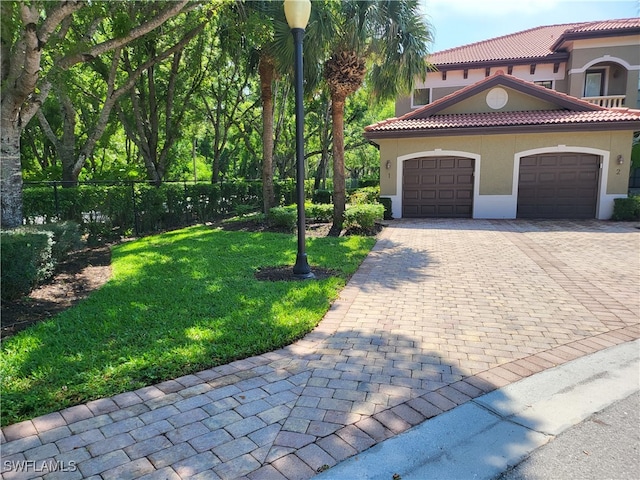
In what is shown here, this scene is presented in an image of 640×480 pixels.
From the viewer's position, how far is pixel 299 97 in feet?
22.3

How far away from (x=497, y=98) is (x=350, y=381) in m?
16.4

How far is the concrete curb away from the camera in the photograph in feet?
8.63

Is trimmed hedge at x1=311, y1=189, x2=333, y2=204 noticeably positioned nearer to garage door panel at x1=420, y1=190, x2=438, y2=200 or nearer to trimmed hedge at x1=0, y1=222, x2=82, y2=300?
garage door panel at x1=420, y1=190, x2=438, y2=200

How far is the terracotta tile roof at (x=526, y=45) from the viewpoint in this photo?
782 inches

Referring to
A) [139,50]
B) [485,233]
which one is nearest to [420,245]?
[485,233]

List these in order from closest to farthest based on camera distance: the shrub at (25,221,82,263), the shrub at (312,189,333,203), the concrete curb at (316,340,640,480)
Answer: the concrete curb at (316,340,640,480)
the shrub at (25,221,82,263)
the shrub at (312,189,333,203)

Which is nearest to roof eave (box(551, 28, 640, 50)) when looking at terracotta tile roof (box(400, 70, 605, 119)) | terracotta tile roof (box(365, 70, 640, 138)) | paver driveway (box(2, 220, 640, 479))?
terracotta tile roof (box(400, 70, 605, 119))

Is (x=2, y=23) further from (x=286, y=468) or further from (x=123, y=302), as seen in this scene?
(x=286, y=468)

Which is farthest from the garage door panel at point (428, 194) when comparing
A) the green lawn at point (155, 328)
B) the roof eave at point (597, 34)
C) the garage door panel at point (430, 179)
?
the roof eave at point (597, 34)

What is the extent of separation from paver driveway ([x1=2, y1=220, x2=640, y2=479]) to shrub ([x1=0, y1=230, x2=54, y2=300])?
325 cm

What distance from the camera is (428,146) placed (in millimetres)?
16203

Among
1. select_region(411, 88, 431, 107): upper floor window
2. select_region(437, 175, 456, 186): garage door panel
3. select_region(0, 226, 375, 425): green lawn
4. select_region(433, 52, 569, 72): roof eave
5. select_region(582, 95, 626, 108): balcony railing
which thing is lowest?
select_region(0, 226, 375, 425): green lawn

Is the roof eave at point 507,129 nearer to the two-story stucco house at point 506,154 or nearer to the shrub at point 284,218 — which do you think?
the two-story stucco house at point 506,154

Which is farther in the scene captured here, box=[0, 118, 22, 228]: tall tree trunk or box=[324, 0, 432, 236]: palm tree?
box=[324, 0, 432, 236]: palm tree
